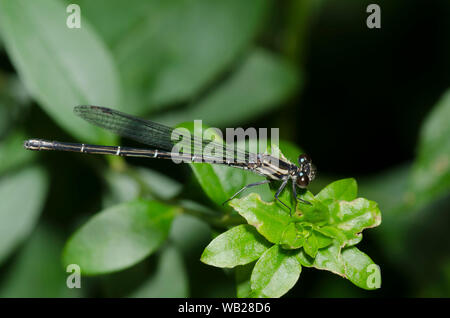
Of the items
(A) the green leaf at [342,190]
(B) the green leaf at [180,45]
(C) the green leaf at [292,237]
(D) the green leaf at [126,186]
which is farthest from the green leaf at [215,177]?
(B) the green leaf at [180,45]

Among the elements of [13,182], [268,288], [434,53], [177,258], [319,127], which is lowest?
[268,288]

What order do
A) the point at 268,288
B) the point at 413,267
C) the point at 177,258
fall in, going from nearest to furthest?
the point at 268,288, the point at 177,258, the point at 413,267

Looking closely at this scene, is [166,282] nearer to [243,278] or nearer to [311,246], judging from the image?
[243,278]

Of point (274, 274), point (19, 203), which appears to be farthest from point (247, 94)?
point (274, 274)

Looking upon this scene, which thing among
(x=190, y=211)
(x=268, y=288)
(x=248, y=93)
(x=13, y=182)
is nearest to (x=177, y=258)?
(x=190, y=211)

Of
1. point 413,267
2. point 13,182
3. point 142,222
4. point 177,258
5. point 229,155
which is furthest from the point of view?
point 413,267

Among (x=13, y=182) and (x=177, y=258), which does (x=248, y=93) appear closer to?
(x=177, y=258)

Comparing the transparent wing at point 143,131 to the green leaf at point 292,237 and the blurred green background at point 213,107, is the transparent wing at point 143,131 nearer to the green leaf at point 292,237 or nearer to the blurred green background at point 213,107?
the blurred green background at point 213,107
